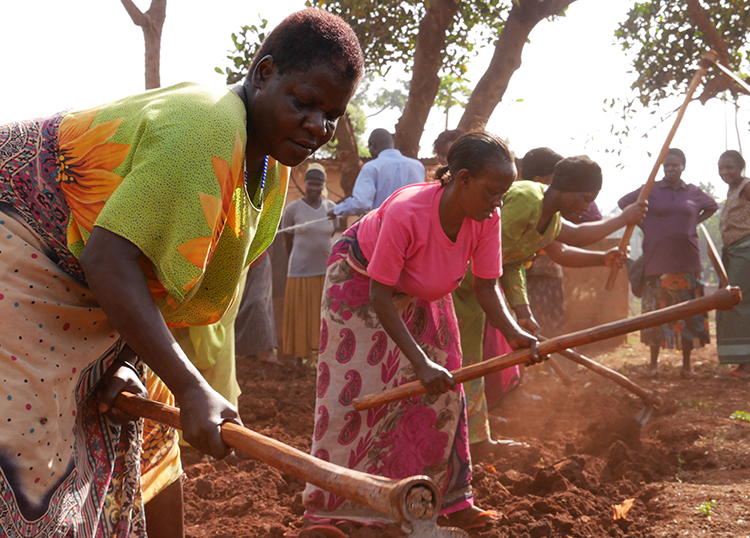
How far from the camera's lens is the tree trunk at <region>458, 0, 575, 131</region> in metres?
6.64

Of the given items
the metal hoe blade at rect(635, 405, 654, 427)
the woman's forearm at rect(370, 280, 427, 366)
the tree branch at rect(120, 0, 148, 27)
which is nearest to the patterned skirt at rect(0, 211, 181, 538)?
the woman's forearm at rect(370, 280, 427, 366)

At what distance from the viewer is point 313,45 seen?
1.43 metres

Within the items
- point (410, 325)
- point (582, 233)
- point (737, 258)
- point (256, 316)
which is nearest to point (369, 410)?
point (410, 325)

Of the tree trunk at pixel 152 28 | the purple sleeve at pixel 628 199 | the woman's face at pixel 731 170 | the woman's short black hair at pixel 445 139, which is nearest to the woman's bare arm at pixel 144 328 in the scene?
the woman's short black hair at pixel 445 139

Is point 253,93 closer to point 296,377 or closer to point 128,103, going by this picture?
point 128,103

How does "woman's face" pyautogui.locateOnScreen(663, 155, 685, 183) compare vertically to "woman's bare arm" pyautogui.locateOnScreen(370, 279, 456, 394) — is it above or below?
above

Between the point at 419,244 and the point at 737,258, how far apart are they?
553 centimetres

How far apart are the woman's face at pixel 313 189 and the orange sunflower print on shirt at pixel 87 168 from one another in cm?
617

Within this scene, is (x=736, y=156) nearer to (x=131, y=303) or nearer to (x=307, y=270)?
(x=307, y=270)

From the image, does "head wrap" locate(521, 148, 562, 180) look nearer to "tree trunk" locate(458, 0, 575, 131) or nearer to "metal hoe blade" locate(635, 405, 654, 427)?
"tree trunk" locate(458, 0, 575, 131)

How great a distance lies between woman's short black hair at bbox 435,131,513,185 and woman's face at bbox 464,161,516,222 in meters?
0.03

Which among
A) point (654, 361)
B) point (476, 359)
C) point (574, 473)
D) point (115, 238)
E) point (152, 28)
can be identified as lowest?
point (654, 361)

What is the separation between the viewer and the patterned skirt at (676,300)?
6918 millimetres

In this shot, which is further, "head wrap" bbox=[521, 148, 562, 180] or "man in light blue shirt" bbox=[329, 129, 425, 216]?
"man in light blue shirt" bbox=[329, 129, 425, 216]
